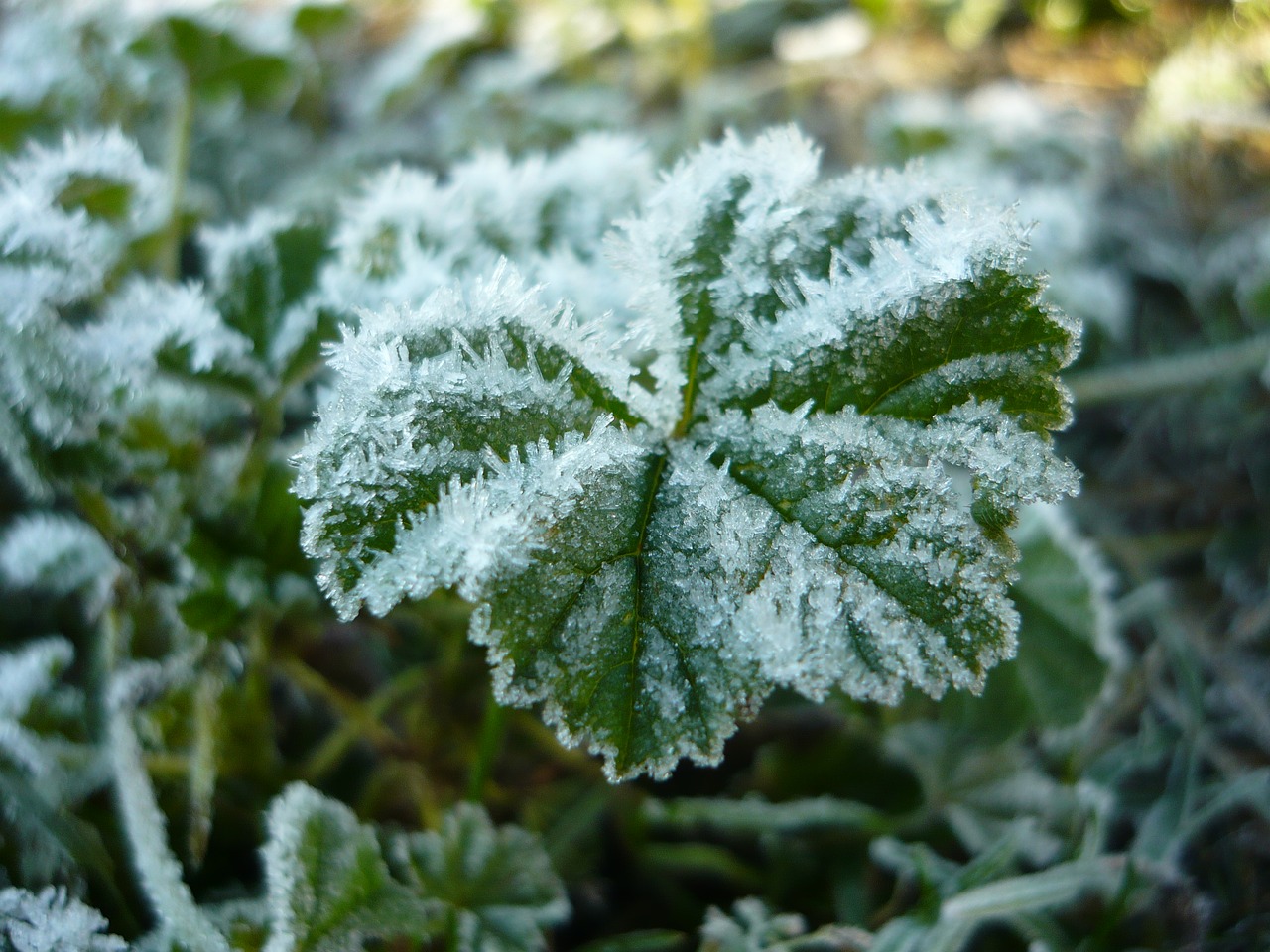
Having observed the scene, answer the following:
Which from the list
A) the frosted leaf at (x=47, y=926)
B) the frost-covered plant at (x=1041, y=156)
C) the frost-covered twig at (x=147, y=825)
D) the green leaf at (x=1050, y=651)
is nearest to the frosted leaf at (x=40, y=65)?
the frost-covered twig at (x=147, y=825)

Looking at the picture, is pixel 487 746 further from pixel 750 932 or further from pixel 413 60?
pixel 413 60

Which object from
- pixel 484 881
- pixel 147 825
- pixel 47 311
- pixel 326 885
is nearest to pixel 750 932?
pixel 484 881

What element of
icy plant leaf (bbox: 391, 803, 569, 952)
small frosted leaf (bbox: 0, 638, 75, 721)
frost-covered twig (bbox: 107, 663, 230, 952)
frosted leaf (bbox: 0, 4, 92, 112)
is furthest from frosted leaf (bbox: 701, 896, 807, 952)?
frosted leaf (bbox: 0, 4, 92, 112)

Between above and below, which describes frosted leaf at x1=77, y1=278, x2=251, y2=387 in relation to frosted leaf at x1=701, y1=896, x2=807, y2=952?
above

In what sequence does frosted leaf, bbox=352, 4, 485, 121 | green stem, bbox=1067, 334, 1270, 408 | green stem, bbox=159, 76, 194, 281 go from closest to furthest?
1. green stem, bbox=159, 76, 194, 281
2. green stem, bbox=1067, 334, 1270, 408
3. frosted leaf, bbox=352, 4, 485, 121

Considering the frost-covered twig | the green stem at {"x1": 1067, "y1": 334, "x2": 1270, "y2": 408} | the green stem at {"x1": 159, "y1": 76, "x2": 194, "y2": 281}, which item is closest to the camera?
the frost-covered twig

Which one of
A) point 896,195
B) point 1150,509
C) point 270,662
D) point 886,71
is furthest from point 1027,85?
point 270,662

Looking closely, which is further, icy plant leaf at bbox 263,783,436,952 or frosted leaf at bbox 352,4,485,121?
frosted leaf at bbox 352,4,485,121

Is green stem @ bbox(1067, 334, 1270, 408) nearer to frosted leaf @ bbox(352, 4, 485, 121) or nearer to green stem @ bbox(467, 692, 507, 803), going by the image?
green stem @ bbox(467, 692, 507, 803)
